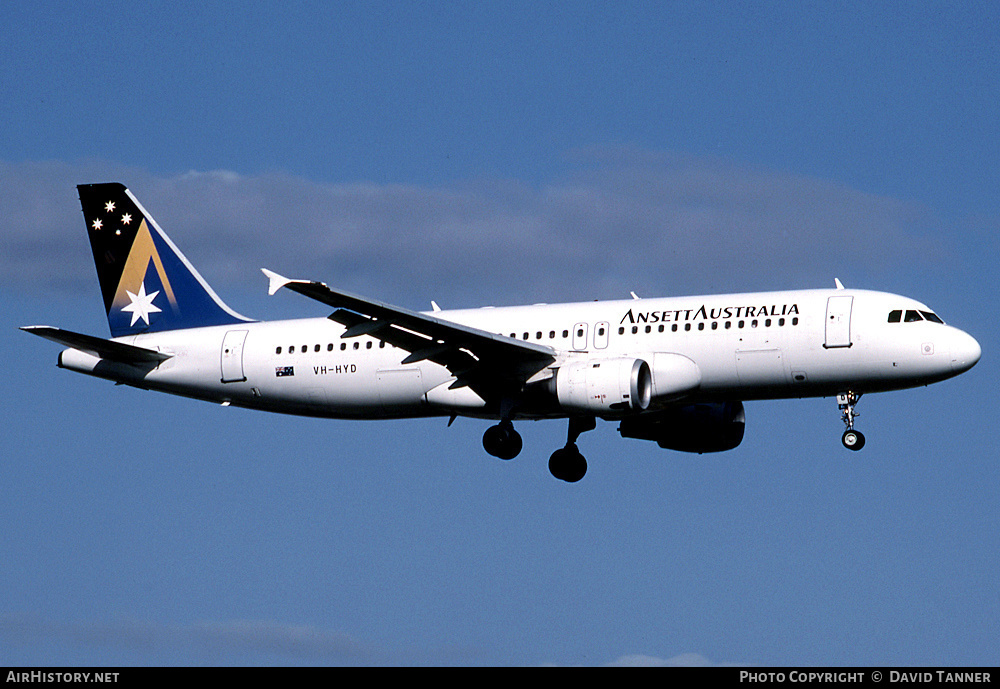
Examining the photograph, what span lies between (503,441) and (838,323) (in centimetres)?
999

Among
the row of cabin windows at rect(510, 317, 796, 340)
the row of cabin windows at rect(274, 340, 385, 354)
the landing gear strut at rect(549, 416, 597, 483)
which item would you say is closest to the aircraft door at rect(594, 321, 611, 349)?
the row of cabin windows at rect(510, 317, 796, 340)

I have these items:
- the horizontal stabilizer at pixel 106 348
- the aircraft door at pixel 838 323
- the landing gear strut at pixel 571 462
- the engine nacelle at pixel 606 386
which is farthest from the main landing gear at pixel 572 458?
the horizontal stabilizer at pixel 106 348

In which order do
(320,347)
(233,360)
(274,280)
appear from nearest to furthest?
1. (274,280)
2. (320,347)
3. (233,360)

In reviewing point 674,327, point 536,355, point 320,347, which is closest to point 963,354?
point 674,327

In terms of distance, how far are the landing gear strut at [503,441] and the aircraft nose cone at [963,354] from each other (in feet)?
40.4

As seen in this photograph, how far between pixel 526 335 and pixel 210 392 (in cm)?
1066

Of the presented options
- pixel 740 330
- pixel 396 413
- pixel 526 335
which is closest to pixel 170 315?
pixel 396 413

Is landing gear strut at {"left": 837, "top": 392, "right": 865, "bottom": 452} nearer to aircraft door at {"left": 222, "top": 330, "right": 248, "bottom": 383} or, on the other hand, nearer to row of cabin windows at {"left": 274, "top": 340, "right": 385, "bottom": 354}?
row of cabin windows at {"left": 274, "top": 340, "right": 385, "bottom": 354}

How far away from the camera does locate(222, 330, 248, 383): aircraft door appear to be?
50.2 metres

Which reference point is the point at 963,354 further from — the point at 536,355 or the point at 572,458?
the point at 572,458

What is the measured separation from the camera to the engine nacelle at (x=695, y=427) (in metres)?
49.3

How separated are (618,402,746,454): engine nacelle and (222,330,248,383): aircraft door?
11905mm

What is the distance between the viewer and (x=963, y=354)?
43.4m

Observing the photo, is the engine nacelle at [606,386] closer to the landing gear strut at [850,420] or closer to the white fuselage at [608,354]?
the white fuselage at [608,354]
